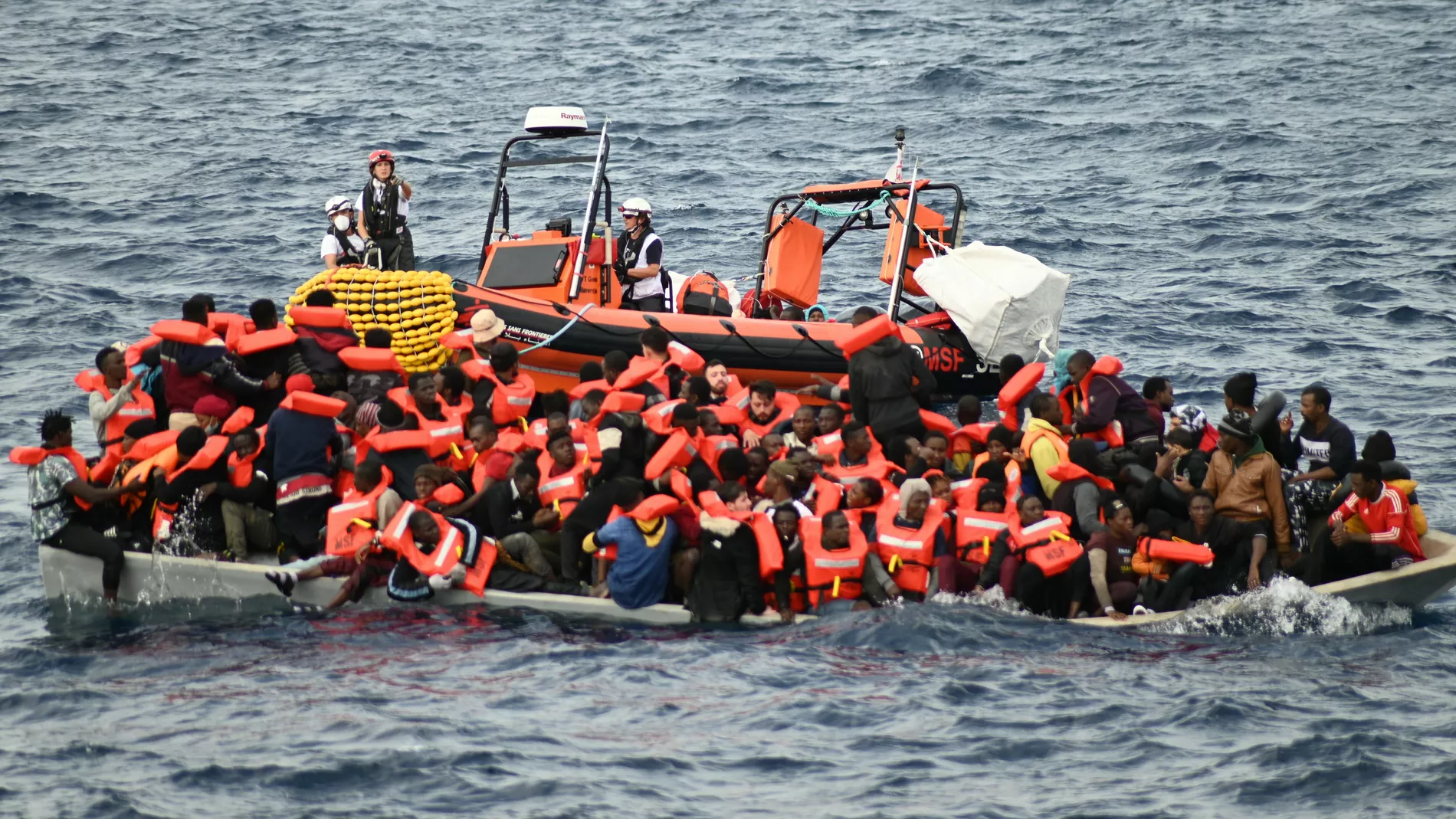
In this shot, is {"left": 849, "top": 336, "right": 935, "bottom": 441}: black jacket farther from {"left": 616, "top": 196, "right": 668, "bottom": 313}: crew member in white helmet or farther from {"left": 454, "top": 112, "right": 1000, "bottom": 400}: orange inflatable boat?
{"left": 616, "top": 196, "right": 668, "bottom": 313}: crew member in white helmet

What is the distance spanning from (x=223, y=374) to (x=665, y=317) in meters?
Answer: 3.33

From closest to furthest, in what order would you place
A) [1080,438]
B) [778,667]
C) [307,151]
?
[778,667]
[1080,438]
[307,151]

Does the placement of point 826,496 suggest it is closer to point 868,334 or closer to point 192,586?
point 868,334

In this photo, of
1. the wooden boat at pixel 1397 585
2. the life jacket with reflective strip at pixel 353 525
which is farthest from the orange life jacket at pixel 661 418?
the wooden boat at pixel 1397 585

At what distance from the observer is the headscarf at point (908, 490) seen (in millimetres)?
9727

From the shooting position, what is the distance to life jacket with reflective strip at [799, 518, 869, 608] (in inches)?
379

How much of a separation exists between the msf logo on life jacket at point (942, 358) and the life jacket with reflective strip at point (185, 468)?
17.0 feet

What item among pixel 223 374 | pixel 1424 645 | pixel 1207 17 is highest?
pixel 1207 17

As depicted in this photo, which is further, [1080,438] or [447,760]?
[1080,438]

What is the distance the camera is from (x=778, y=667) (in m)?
9.12

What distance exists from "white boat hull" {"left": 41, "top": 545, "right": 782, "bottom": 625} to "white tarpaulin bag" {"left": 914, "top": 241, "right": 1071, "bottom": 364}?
427 cm

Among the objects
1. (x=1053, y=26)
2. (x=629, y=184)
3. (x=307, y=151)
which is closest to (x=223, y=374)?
(x=629, y=184)

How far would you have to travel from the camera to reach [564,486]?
396 inches

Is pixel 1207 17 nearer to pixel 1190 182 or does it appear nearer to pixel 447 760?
pixel 1190 182
